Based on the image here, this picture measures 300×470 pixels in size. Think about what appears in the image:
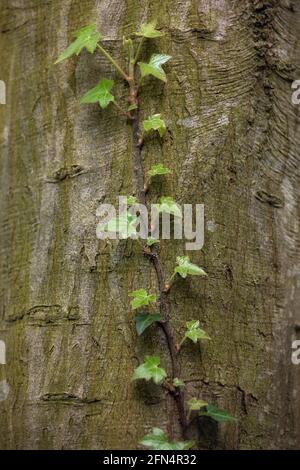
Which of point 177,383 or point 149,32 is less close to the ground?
point 149,32

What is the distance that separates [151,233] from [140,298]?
0.52 feet

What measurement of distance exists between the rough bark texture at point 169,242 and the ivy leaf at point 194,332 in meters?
0.02

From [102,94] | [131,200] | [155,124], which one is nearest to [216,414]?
[131,200]

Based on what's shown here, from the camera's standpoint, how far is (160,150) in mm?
1577

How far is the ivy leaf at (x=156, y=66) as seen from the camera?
155 centimetres

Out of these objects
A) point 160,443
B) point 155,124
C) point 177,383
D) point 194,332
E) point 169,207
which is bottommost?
point 160,443

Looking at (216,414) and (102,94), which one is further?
(102,94)

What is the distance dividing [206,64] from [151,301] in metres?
0.61

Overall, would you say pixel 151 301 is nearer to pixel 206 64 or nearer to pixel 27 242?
pixel 27 242

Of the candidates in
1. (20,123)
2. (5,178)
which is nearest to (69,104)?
(20,123)

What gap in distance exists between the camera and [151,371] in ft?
4.75

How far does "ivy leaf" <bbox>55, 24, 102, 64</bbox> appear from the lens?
5.20 ft

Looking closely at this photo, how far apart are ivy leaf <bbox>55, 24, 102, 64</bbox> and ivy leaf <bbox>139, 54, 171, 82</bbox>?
128 millimetres

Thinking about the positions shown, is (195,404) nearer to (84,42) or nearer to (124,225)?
(124,225)
